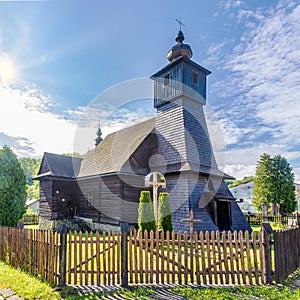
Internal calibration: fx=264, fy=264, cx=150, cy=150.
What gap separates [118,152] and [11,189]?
6765 mm

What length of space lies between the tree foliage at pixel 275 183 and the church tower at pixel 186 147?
14075 mm

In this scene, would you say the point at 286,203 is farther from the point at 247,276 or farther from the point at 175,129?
the point at 247,276

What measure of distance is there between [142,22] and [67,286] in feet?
34.2

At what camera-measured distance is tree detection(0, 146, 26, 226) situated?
46.7ft

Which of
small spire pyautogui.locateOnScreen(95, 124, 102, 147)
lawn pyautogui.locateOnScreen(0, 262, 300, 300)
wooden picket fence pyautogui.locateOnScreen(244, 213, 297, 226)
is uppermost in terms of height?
small spire pyautogui.locateOnScreen(95, 124, 102, 147)

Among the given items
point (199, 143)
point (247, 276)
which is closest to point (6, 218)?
point (199, 143)

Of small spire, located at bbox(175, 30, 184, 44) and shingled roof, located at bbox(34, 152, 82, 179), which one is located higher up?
small spire, located at bbox(175, 30, 184, 44)

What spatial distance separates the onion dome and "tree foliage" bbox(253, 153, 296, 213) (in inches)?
672

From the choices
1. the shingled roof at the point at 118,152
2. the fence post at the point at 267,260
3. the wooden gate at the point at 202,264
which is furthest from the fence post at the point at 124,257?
the shingled roof at the point at 118,152

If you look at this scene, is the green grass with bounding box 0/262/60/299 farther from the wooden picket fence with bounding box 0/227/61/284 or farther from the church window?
the church window

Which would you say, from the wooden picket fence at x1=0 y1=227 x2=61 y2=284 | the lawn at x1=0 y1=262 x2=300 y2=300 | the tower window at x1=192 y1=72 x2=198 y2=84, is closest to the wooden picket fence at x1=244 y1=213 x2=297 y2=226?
the tower window at x1=192 y1=72 x2=198 y2=84

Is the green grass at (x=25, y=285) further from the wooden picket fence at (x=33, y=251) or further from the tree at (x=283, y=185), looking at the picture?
the tree at (x=283, y=185)

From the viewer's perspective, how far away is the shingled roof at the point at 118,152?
53.5 ft

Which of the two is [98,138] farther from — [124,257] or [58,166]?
[124,257]
